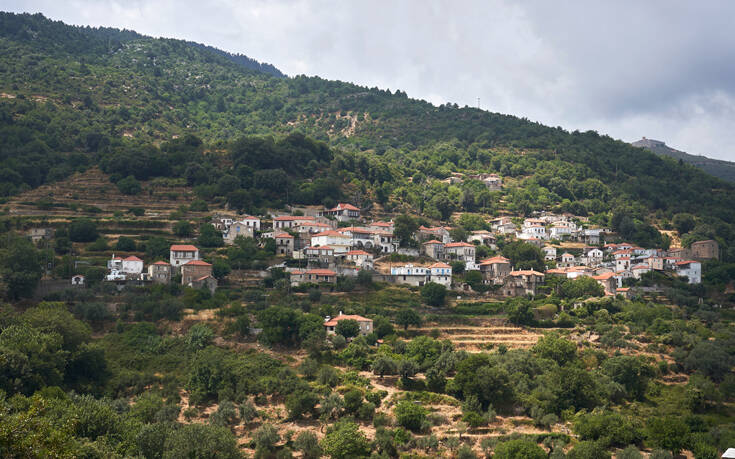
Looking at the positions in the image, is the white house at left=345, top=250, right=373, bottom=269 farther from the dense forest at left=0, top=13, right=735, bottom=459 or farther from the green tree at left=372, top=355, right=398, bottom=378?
the green tree at left=372, top=355, right=398, bottom=378

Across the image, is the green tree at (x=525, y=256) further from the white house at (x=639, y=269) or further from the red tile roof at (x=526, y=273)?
the white house at (x=639, y=269)

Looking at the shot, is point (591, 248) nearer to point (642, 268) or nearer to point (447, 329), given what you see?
point (642, 268)

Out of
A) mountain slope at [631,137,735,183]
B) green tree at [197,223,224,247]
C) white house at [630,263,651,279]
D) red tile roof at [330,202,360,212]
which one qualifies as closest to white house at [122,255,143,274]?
green tree at [197,223,224,247]

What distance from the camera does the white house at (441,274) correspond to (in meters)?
57.7

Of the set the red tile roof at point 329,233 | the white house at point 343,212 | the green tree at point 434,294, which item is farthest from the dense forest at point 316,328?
the red tile roof at point 329,233

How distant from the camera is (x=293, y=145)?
276 ft

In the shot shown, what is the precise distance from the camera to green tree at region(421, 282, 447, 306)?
2080 inches

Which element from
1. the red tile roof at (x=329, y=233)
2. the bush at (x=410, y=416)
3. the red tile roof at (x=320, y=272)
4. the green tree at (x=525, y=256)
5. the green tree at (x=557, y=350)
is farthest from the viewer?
the green tree at (x=525, y=256)

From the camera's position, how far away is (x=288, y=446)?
3544 centimetres

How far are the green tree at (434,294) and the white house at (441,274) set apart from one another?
3914 millimetres

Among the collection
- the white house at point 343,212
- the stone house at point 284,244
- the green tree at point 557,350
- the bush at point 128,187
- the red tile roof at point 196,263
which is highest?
the bush at point 128,187

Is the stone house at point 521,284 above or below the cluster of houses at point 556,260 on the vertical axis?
below

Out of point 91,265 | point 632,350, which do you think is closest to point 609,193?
point 632,350

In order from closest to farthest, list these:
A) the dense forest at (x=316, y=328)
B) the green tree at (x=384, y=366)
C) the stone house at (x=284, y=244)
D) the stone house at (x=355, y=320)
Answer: the dense forest at (x=316, y=328), the green tree at (x=384, y=366), the stone house at (x=355, y=320), the stone house at (x=284, y=244)
